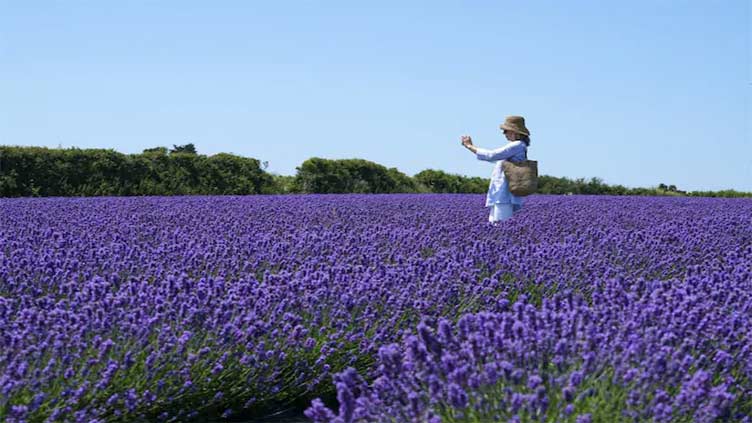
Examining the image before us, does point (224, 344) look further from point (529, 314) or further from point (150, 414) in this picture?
point (529, 314)

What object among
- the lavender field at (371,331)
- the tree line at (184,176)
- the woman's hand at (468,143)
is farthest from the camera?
the tree line at (184,176)

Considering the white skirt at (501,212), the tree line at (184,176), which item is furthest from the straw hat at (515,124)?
the tree line at (184,176)

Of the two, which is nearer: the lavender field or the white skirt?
the lavender field

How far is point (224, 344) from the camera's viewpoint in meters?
3.16

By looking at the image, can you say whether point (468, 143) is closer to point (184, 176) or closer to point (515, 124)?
point (515, 124)

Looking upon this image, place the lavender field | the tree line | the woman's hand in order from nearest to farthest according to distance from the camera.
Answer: the lavender field, the woman's hand, the tree line

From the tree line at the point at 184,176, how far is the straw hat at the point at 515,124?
11.3 m

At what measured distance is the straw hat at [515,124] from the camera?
706 cm

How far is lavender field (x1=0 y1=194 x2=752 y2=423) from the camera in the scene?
232 cm

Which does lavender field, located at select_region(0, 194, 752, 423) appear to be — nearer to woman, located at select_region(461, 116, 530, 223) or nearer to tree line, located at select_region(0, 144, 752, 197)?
woman, located at select_region(461, 116, 530, 223)

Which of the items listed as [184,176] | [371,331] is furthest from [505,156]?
[184,176]

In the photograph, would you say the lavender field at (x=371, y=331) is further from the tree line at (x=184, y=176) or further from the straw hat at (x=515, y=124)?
the tree line at (x=184, y=176)

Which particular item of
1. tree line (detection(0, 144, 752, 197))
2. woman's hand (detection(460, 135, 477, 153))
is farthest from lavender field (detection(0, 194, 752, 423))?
tree line (detection(0, 144, 752, 197))

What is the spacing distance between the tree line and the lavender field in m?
11.5
